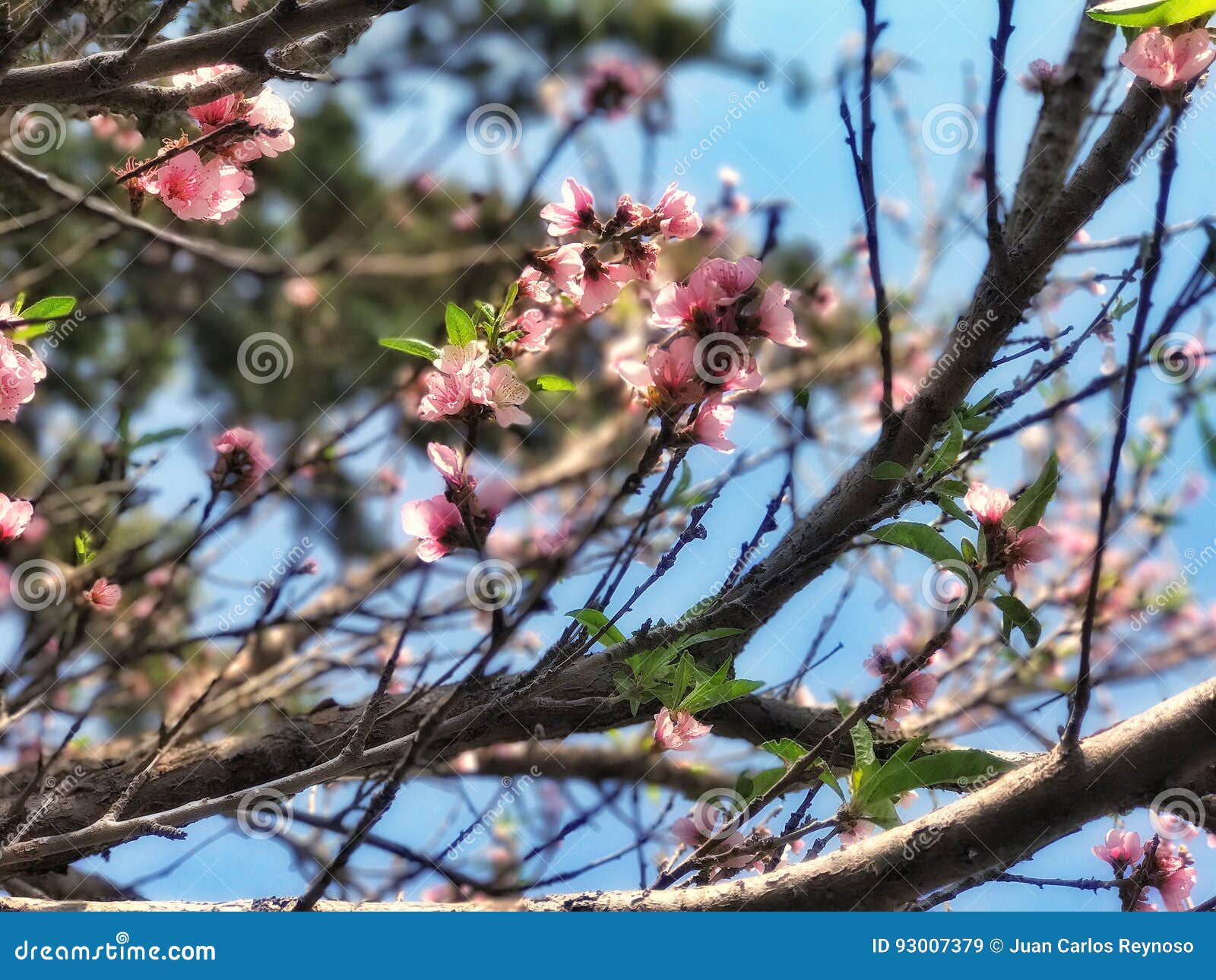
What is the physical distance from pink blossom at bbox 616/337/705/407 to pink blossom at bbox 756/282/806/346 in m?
0.10

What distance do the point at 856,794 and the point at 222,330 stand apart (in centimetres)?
487

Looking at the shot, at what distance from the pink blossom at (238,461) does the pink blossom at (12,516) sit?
37 cm

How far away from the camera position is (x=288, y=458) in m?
2.53

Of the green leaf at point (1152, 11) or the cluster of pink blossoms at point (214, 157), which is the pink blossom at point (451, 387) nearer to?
the cluster of pink blossoms at point (214, 157)

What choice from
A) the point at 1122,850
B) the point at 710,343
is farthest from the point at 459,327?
the point at 1122,850

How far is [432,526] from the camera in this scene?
4.28 feet

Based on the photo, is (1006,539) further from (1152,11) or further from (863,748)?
(1152,11)

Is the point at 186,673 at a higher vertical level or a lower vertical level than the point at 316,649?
higher

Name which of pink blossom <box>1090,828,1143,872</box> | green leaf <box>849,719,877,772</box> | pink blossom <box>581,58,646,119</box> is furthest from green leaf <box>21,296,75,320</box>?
pink blossom <box>1090,828,1143,872</box>

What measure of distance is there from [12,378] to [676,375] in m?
1.12

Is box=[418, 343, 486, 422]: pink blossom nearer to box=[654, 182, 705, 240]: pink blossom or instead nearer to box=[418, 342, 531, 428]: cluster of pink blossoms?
box=[418, 342, 531, 428]: cluster of pink blossoms

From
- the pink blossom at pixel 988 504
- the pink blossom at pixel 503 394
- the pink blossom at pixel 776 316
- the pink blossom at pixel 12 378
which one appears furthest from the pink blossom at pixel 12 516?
the pink blossom at pixel 988 504
